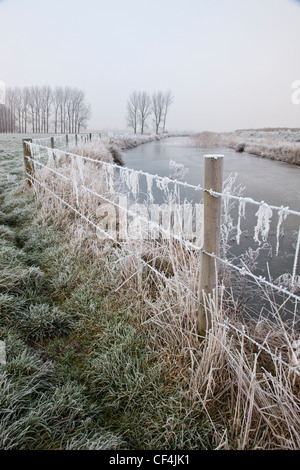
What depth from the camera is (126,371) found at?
1.79 m

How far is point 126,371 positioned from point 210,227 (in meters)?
0.96

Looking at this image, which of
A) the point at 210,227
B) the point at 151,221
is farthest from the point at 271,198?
the point at 210,227

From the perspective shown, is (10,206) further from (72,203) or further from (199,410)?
(199,410)

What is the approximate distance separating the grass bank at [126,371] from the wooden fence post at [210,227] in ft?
0.41

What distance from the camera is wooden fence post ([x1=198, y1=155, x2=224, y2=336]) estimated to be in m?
1.65

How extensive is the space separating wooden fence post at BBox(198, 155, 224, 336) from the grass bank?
13 cm

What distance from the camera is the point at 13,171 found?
322 inches

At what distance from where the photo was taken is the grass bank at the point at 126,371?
1425 mm

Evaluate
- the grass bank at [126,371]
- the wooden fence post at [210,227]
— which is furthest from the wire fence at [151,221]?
the grass bank at [126,371]

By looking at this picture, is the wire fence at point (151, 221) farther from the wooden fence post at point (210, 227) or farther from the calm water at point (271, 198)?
the wooden fence post at point (210, 227)

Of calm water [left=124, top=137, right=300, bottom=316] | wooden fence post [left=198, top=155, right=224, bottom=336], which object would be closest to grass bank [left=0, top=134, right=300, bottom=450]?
wooden fence post [left=198, top=155, right=224, bottom=336]

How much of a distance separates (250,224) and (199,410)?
452cm

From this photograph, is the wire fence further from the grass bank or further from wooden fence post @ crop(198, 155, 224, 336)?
the grass bank
